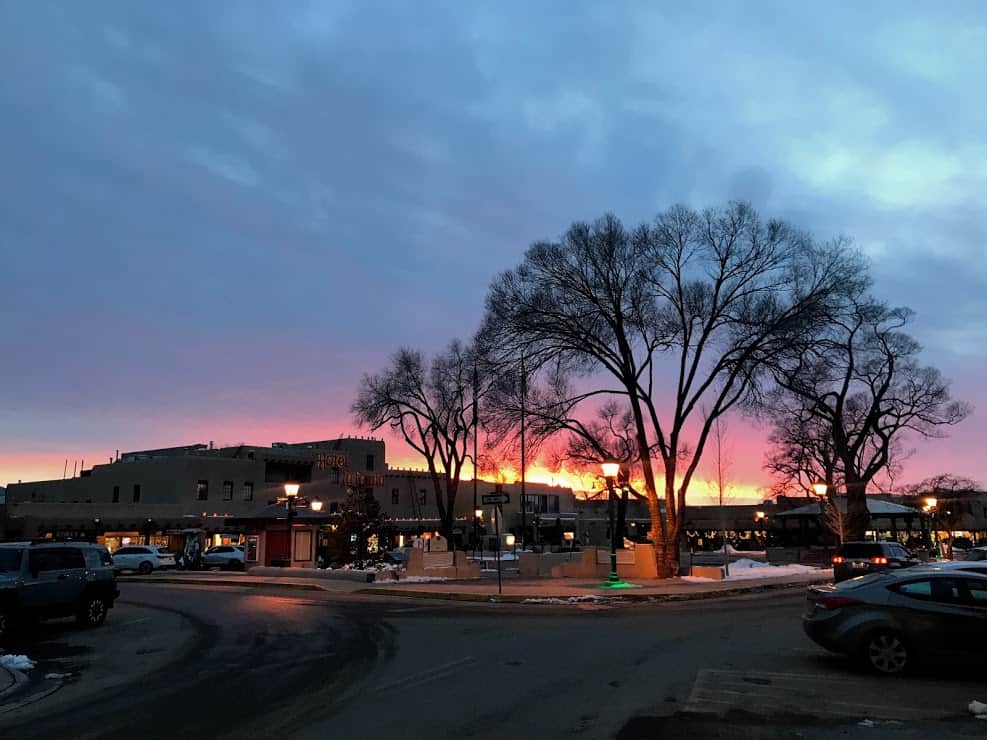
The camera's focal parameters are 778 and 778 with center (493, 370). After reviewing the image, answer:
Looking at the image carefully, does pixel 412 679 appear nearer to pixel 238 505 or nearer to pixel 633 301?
pixel 633 301

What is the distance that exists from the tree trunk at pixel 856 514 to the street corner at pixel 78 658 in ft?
125

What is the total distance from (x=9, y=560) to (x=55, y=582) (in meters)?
1.05

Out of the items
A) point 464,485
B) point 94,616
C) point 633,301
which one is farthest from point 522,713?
point 464,485

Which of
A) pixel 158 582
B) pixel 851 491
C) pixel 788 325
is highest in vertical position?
pixel 788 325

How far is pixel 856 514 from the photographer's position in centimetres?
4525

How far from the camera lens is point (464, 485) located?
3561 inches

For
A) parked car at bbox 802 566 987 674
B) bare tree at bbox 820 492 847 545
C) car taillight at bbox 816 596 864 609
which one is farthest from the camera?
bare tree at bbox 820 492 847 545

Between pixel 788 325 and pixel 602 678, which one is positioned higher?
pixel 788 325

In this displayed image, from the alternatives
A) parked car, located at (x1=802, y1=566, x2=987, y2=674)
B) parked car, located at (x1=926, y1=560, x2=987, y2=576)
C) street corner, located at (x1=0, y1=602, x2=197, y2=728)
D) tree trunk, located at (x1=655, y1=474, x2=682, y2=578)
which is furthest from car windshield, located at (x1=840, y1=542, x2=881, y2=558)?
street corner, located at (x1=0, y1=602, x2=197, y2=728)

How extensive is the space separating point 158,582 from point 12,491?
193ft

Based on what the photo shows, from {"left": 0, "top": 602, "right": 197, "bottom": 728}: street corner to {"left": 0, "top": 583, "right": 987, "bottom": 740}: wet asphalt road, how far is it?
6cm

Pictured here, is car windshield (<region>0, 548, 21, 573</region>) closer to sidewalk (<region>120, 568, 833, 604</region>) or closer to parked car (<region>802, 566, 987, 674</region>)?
sidewalk (<region>120, 568, 833, 604</region>)

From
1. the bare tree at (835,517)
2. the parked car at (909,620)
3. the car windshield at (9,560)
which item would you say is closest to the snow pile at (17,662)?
the car windshield at (9,560)

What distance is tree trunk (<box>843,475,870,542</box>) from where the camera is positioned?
4488cm
